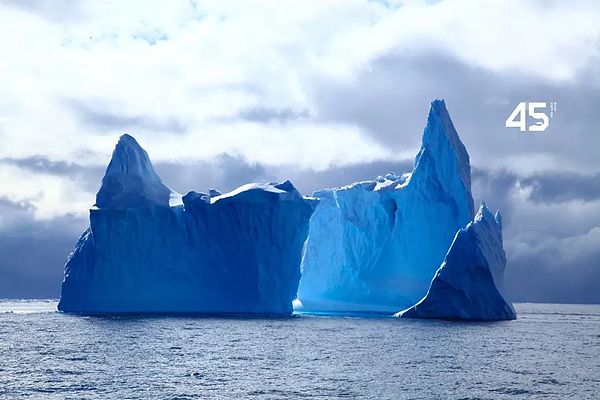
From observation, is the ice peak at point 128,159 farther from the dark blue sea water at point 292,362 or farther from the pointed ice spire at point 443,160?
the pointed ice spire at point 443,160

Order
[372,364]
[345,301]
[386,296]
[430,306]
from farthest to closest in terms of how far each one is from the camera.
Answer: [345,301], [386,296], [430,306], [372,364]

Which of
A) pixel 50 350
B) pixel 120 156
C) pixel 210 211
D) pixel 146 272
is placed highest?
pixel 120 156

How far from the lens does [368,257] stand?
58188 mm

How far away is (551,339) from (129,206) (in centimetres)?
3053

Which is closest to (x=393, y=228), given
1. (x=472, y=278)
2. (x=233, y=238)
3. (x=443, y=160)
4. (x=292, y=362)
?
(x=443, y=160)

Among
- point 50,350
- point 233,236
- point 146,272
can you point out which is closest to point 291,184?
point 233,236

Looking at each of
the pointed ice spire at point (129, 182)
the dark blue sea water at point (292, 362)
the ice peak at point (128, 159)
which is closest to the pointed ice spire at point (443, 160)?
the dark blue sea water at point (292, 362)

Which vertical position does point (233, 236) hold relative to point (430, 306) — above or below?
above

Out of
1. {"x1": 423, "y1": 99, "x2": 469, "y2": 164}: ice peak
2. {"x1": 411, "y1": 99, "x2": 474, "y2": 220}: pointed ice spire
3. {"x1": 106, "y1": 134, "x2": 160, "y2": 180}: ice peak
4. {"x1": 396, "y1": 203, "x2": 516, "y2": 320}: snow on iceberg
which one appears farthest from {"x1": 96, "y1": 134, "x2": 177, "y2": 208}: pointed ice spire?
{"x1": 396, "y1": 203, "x2": 516, "y2": 320}: snow on iceberg

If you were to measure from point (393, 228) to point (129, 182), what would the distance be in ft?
68.1

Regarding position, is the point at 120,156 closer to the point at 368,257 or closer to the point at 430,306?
the point at 368,257

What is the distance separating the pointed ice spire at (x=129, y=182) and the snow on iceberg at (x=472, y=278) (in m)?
21.8

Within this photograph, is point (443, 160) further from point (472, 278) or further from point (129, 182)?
point (129, 182)

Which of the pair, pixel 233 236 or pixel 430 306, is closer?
pixel 430 306
